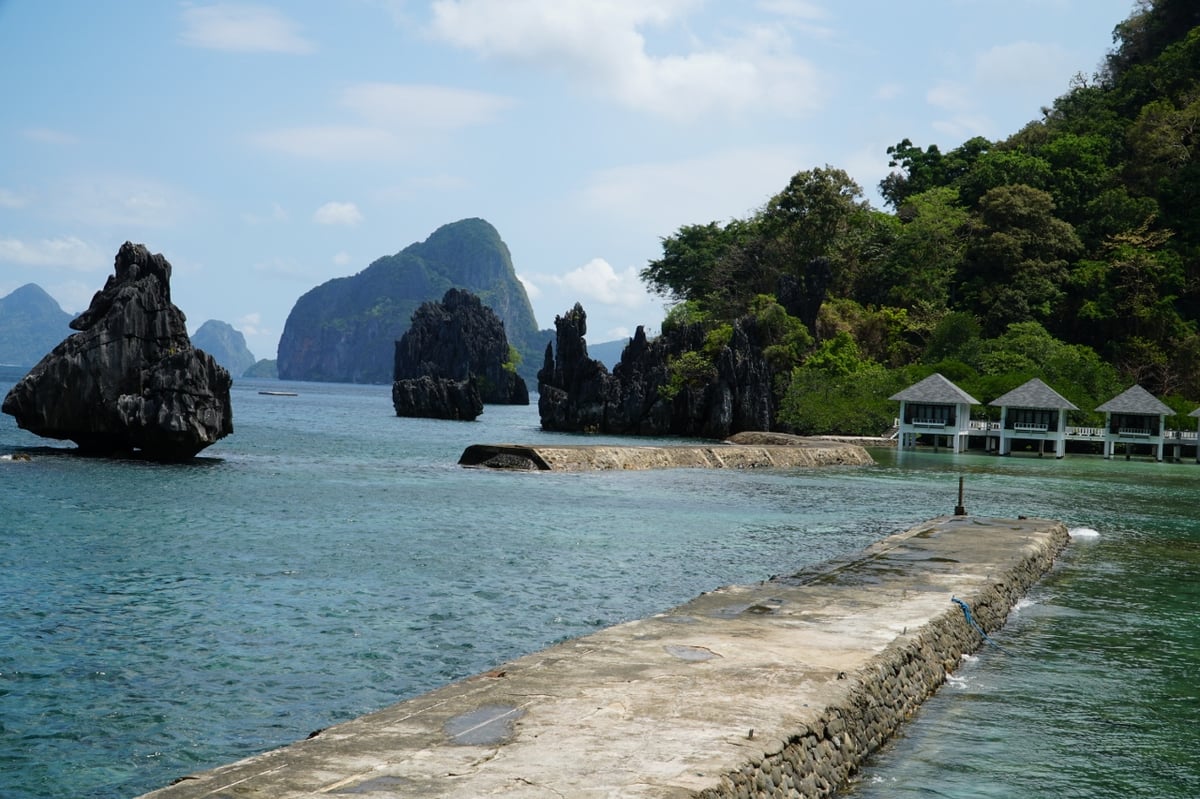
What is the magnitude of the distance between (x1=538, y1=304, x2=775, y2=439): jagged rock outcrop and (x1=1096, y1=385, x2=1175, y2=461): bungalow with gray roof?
2342 centimetres

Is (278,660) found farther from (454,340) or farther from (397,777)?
(454,340)

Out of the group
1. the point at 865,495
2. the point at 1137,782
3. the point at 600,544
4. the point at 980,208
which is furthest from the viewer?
the point at 980,208

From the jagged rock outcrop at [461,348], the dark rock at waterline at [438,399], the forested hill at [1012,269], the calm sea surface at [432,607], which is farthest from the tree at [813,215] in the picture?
the jagged rock outcrop at [461,348]

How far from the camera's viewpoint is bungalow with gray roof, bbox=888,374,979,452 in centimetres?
7138

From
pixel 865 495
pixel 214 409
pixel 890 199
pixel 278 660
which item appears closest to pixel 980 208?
pixel 890 199

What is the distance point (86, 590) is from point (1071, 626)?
592 inches

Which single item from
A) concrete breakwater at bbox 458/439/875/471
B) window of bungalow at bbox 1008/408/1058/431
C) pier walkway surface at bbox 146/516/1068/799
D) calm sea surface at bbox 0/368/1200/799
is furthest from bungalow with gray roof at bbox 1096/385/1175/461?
Answer: pier walkway surface at bbox 146/516/1068/799

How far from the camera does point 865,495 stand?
40.4 meters

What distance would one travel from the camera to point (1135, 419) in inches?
2813

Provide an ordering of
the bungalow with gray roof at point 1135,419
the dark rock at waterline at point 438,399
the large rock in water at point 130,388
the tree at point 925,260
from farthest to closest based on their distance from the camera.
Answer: the dark rock at waterline at point 438,399 → the tree at point 925,260 → the bungalow with gray roof at point 1135,419 → the large rock in water at point 130,388

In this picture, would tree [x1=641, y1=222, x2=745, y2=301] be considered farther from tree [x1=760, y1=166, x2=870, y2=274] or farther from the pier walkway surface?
the pier walkway surface

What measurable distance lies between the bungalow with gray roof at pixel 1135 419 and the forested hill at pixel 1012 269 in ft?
13.5

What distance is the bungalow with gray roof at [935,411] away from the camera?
7138 centimetres

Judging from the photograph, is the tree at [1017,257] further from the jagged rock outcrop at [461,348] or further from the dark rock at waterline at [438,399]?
the jagged rock outcrop at [461,348]
